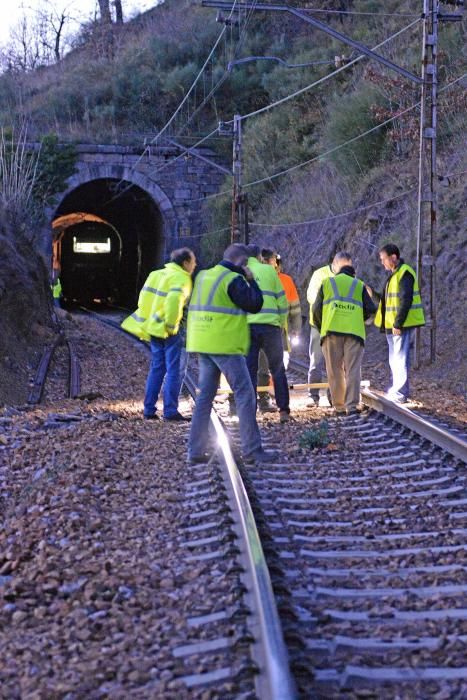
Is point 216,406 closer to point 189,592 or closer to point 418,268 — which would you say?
point 418,268

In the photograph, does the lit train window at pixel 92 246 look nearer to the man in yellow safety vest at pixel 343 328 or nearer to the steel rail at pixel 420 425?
the steel rail at pixel 420 425

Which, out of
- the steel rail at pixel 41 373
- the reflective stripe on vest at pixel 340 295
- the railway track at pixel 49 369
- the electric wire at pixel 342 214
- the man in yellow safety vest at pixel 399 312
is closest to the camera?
the reflective stripe on vest at pixel 340 295

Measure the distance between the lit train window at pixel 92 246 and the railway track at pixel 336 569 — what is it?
1590 inches

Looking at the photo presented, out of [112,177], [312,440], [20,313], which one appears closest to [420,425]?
[312,440]

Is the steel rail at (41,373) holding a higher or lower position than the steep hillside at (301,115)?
lower

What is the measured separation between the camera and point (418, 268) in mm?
17797

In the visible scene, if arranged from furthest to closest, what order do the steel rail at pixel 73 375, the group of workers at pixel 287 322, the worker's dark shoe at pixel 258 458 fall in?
the steel rail at pixel 73 375 → the group of workers at pixel 287 322 → the worker's dark shoe at pixel 258 458

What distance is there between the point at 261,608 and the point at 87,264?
149 ft

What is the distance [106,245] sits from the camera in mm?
49562

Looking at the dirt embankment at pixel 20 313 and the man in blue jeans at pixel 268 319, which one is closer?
the man in blue jeans at pixel 268 319

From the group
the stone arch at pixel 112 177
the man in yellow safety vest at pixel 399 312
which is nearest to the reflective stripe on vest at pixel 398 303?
the man in yellow safety vest at pixel 399 312

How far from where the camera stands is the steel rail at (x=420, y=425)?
891 cm

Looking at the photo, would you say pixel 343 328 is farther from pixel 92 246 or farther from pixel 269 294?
pixel 92 246

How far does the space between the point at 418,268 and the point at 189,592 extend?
43.1ft
